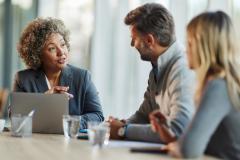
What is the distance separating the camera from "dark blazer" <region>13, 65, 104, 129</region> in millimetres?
2633

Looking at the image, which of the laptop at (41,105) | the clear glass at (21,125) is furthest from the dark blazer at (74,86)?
the clear glass at (21,125)

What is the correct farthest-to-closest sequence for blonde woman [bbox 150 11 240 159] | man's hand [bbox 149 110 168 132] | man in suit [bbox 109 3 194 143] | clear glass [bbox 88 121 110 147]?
man in suit [bbox 109 3 194 143], clear glass [bbox 88 121 110 147], man's hand [bbox 149 110 168 132], blonde woman [bbox 150 11 240 159]

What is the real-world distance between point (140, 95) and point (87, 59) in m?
0.51

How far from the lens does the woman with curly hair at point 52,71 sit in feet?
8.70

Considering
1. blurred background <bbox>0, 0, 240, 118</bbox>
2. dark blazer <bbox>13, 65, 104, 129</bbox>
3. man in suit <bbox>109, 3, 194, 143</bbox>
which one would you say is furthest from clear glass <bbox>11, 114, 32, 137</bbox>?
blurred background <bbox>0, 0, 240, 118</bbox>

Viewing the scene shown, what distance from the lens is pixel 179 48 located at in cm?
208

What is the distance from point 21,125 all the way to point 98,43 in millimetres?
1469

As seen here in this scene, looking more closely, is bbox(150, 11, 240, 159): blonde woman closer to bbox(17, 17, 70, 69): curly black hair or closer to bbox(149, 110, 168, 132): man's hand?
bbox(149, 110, 168, 132): man's hand

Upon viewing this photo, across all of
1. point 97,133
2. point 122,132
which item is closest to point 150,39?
point 122,132

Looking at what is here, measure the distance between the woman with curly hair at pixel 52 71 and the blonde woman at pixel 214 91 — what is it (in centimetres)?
111

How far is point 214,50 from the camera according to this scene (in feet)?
5.16

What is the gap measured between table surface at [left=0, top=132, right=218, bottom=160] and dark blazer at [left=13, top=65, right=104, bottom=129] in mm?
654

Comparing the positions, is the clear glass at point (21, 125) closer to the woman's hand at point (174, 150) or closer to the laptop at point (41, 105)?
the laptop at point (41, 105)

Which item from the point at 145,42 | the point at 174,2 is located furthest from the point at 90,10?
the point at 145,42
